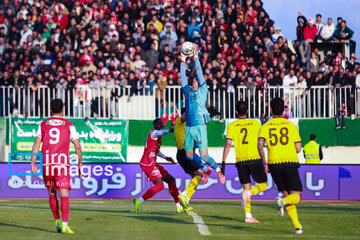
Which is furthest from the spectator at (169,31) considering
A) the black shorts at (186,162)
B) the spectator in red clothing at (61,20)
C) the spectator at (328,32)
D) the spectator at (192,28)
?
the black shorts at (186,162)

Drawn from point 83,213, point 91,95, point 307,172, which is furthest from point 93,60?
point 83,213

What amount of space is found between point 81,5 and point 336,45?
10.2 meters

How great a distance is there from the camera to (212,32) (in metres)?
27.0

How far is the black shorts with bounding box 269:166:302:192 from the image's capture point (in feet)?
36.3

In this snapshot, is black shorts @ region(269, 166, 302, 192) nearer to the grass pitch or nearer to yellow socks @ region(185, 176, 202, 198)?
the grass pitch

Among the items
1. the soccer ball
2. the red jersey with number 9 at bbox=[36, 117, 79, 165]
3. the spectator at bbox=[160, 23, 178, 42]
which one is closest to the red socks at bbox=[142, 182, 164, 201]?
the soccer ball

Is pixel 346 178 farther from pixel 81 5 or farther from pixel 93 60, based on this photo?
pixel 81 5

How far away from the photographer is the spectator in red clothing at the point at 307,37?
27.1m

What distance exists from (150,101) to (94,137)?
245 cm

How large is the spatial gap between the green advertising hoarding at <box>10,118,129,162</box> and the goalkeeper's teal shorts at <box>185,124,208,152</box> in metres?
11.4

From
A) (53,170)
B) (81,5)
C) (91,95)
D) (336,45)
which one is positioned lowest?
(53,170)

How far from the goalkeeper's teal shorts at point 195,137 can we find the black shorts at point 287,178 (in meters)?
3.26

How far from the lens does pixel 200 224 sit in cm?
1243

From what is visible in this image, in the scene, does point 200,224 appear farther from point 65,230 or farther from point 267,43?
point 267,43
